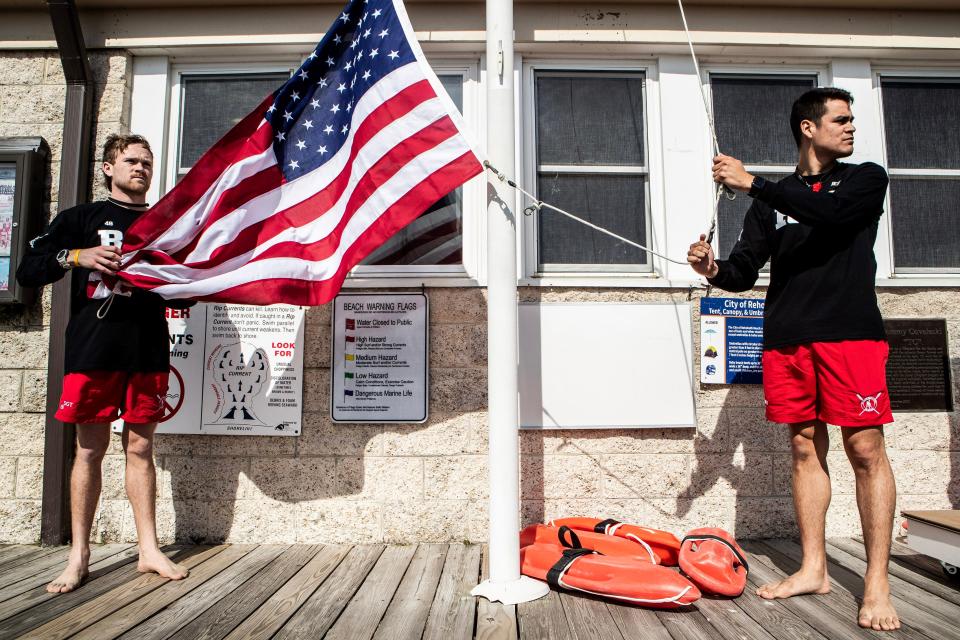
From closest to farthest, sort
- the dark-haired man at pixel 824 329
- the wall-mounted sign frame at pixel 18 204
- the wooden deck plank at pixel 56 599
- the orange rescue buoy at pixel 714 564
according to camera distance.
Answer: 1. the wooden deck plank at pixel 56 599
2. the dark-haired man at pixel 824 329
3. the orange rescue buoy at pixel 714 564
4. the wall-mounted sign frame at pixel 18 204

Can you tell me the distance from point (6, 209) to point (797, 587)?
4507 mm

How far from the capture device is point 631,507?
124 inches

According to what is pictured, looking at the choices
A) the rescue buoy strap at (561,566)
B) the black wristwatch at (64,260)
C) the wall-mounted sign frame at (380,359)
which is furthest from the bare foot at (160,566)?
the rescue buoy strap at (561,566)

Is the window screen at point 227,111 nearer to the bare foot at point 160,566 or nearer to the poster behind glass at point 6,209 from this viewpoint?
the poster behind glass at point 6,209

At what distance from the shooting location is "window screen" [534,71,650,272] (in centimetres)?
344

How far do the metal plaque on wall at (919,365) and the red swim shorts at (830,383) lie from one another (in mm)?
1224

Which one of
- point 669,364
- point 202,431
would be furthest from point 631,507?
point 202,431

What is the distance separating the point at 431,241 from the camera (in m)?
3.41

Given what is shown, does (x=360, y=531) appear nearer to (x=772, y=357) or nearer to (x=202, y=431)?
(x=202, y=431)

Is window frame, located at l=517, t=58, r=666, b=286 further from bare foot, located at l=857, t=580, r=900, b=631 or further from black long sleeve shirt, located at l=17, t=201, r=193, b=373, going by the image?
black long sleeve shirt, located at l=17, t=201, r=193, b=373

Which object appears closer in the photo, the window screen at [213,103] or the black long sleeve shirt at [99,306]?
the black long sleeve shirt at [99,306]

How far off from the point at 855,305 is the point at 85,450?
341 cm

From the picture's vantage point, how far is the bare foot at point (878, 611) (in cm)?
204

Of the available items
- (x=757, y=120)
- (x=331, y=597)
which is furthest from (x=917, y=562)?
(x=331, y=597)
